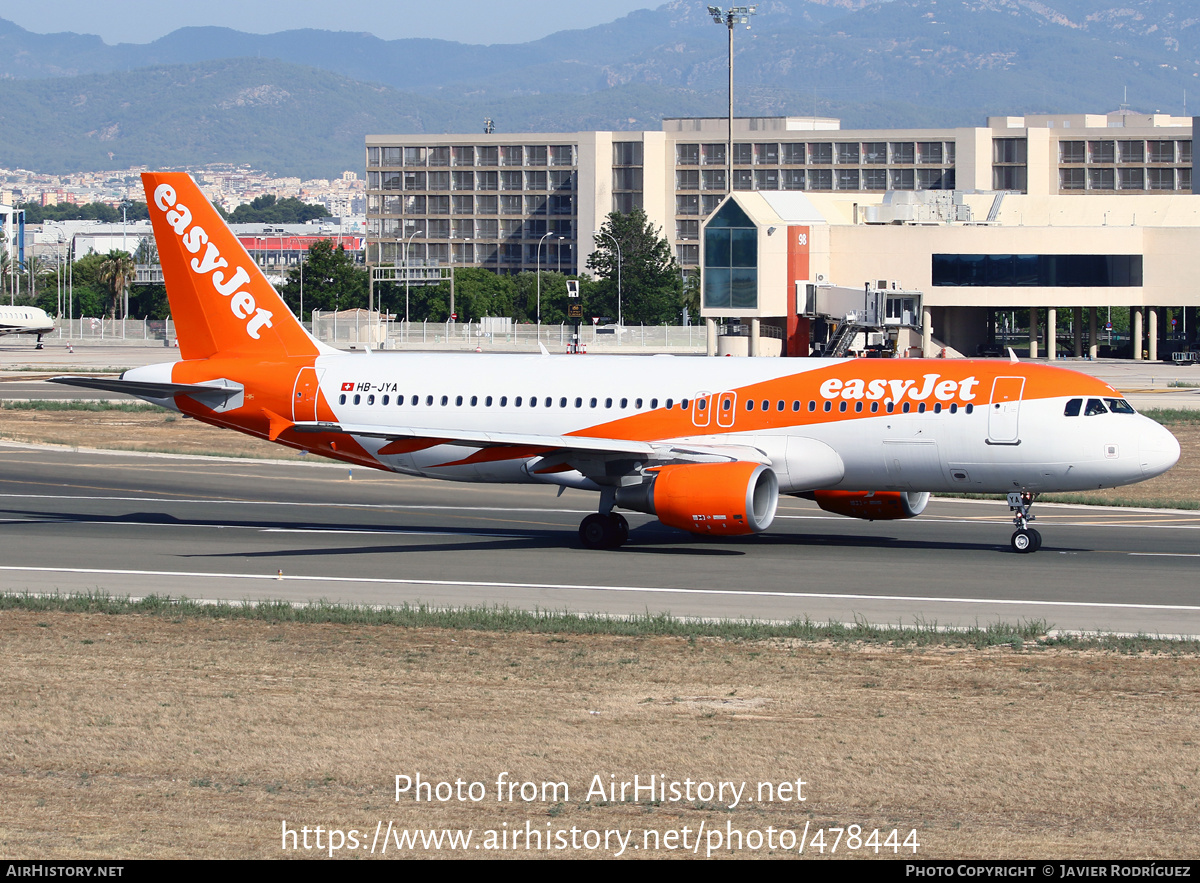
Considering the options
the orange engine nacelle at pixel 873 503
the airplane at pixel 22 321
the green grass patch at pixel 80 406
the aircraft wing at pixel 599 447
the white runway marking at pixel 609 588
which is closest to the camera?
the white runway marking at pixel 609 588

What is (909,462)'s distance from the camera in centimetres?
3131

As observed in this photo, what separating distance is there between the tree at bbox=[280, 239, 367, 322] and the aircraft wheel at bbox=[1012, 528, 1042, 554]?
5968 inches

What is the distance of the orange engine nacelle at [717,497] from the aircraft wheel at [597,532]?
6.86ft

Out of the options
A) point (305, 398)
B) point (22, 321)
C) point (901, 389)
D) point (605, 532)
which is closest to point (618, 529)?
point (605, 532)

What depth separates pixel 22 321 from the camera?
14362 cm

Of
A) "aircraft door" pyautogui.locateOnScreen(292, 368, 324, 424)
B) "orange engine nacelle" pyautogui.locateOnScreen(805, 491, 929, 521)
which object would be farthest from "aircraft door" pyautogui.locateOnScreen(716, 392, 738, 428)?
"aircraft door" pyautogui.locateOnScreen(292, 368, 324, 424)

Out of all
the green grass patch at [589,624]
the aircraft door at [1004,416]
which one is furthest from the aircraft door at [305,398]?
the aircraft door at [1004,416]

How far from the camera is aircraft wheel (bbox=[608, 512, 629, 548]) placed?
32.9 metres

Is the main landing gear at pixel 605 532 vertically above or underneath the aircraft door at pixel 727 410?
underneath

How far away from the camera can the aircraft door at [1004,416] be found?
30734 mm

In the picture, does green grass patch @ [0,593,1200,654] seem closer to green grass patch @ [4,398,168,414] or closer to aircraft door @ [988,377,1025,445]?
aircraft door @ [988,377,1025,445]

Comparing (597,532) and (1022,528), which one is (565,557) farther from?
(1022,528)

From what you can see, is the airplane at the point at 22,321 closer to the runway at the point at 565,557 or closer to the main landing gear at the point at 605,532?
the runway at the point at 565,557

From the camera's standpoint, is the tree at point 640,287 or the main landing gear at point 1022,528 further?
the tree at point 640,287
